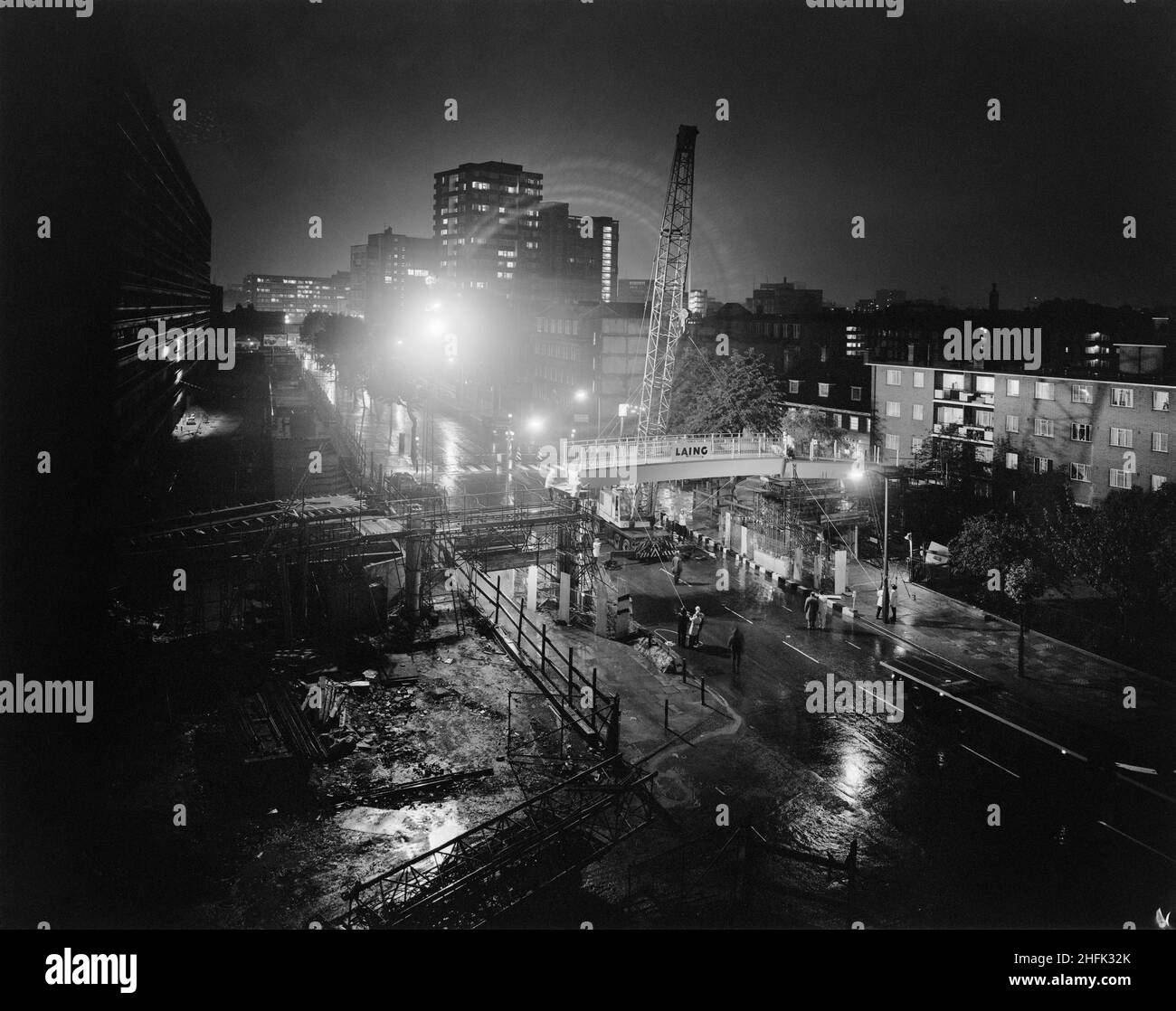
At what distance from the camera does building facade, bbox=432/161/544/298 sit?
5492 inches

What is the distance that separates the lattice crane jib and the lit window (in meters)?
23.2

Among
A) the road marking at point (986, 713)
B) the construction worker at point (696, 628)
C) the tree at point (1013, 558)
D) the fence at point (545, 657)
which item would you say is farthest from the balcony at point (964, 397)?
the fence at point (545, 657)

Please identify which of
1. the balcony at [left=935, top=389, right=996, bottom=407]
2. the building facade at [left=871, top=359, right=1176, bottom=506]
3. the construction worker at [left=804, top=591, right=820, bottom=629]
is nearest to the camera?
the construction worker at [left=804, top=591, right=820, bottom=629]

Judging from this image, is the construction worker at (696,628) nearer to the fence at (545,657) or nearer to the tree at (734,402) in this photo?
the fence at (545,657)

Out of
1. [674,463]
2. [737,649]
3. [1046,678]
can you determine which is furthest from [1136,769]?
[674,463]

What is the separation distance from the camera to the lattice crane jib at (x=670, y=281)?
49.5m

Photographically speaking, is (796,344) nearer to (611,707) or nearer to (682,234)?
(682,234)

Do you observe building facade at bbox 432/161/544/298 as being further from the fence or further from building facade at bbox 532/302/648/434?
the fence

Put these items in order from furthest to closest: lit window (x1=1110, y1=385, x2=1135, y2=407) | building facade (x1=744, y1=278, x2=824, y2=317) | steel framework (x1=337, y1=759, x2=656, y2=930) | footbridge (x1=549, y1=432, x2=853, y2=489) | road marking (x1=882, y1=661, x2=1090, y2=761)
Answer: building facade (x1=744, y1=278, x2=824, y2=317) < lit window (x1=1110, y1=385, x2=1135, y2=407) < footbridge (x1=549, y1=432, x2=853, y2=489) < road marking (x1=882, y1=661, x2=1090, y2=761) < steel framework (x1=337, y1=759, x2=656, y2=930)

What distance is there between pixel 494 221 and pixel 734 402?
344 feet

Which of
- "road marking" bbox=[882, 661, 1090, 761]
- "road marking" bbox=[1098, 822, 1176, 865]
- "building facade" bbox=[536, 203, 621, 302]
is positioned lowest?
"road marking" bbox=[1098, 822, 1176, 865]

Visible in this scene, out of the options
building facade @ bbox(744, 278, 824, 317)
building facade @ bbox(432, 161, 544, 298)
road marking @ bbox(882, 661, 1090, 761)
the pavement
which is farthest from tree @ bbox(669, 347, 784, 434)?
building facade @ bbox(432, 161, 544, 298)

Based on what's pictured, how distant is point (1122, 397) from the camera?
1467 inches

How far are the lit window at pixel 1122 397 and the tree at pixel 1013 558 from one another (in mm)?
15068
